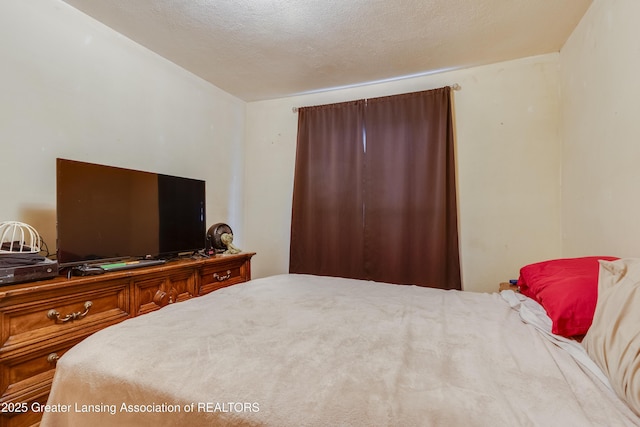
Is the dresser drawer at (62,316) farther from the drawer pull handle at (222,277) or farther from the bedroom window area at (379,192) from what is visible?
the bedroom window area at (379,192)

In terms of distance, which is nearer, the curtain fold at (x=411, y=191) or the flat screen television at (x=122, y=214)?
the flat screen television at (x=122, y=214)

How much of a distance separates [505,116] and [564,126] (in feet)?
1.43

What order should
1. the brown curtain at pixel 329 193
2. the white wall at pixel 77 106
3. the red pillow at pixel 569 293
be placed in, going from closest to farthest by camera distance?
1. the red pillow at pixel 569 293
2. the white wall at pixel 77 106
3. the brown curtain at pixel 329 193

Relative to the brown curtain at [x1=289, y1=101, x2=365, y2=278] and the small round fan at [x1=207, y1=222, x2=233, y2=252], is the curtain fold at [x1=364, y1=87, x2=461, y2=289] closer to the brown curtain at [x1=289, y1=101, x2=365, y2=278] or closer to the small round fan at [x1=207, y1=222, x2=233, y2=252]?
the brown curtain at [x1=289, y1=101, x2=365, y2=278]

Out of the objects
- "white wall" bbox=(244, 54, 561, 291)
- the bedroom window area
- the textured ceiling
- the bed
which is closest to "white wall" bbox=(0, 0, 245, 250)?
the textured ceiling

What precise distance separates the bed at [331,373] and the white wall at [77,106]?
1.37m

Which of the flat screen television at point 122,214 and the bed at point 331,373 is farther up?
the flat screen television at point 122,214

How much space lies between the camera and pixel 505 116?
259 cm

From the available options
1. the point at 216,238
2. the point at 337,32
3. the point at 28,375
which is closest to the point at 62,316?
the point at 28,375

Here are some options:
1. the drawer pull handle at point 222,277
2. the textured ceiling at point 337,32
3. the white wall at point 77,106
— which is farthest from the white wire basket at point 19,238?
the textured ceiling at point 337,32

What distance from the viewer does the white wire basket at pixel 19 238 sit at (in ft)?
5.00

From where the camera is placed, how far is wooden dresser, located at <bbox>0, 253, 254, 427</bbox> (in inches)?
50.8

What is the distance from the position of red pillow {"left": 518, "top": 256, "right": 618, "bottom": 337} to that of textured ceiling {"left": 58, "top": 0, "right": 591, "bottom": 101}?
1684 millimetres

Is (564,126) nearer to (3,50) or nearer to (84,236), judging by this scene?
(84,236)
